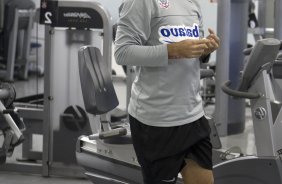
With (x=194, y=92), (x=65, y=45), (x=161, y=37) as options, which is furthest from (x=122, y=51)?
(x=65, y=45)

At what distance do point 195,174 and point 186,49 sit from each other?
1.72 ft

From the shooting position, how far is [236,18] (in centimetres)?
604

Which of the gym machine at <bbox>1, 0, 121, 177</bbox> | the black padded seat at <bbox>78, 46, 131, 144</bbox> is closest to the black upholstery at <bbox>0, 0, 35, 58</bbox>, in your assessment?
the gym machine at <bbox>1, 0, 121, 177</bbox>

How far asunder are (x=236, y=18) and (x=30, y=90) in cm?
336

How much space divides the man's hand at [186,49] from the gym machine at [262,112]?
775mm

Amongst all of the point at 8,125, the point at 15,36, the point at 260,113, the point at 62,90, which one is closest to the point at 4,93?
the point at 8,125

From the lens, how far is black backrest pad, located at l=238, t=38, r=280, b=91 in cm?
275

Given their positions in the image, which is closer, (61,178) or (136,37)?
(136,37)

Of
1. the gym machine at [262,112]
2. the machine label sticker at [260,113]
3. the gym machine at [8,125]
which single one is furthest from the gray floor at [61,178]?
the machine label sticker at [260,113]

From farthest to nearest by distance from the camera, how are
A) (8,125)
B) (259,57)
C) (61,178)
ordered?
1. (61,178)
2. (8,125)
3. (259,57)

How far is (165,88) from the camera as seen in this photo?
216cm

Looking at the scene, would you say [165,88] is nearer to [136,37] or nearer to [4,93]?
[136,37]

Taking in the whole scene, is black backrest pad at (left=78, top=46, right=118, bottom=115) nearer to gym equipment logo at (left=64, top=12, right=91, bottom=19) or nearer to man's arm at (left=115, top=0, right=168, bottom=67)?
gym equipment logo at (left=64, top=12, right=91, bottom=19)

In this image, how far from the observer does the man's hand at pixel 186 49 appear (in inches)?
80.9
